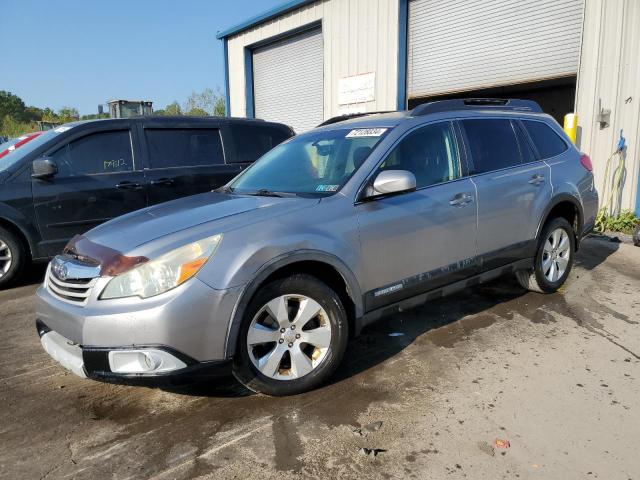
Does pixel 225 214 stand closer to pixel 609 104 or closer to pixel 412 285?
pixel 412 285

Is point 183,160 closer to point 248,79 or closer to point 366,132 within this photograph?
point 366,132

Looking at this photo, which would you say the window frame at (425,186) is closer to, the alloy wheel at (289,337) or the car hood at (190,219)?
the car hood at (190,219)

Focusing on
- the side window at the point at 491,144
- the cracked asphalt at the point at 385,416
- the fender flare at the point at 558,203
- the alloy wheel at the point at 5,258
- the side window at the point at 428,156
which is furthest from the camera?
the alloy wheel at the point at 5,258

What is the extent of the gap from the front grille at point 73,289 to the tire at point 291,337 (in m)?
0.85

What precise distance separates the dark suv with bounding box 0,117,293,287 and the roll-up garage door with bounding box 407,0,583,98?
18.7ft

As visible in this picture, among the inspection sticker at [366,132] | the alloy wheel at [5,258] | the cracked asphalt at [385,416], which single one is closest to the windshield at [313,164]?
the inspection sticker at [366,132]

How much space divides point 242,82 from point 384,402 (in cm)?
1462

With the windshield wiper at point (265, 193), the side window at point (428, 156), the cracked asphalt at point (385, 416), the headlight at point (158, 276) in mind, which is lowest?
the cracked asphalt at point (385, 416)

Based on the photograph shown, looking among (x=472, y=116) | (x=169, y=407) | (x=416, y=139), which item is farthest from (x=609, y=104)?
(x=169, y=407)

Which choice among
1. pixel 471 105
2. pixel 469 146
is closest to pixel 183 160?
pixel 471 105

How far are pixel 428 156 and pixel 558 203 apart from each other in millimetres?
1655

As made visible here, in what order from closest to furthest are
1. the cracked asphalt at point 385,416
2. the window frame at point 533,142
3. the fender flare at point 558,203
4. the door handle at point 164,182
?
→ the cracked asphalt at point 385,416, the fender flare at point 558,203, the window frame at point 533,142, the door handle at point 164,182

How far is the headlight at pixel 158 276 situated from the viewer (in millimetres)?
2543

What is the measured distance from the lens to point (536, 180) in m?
4.34
